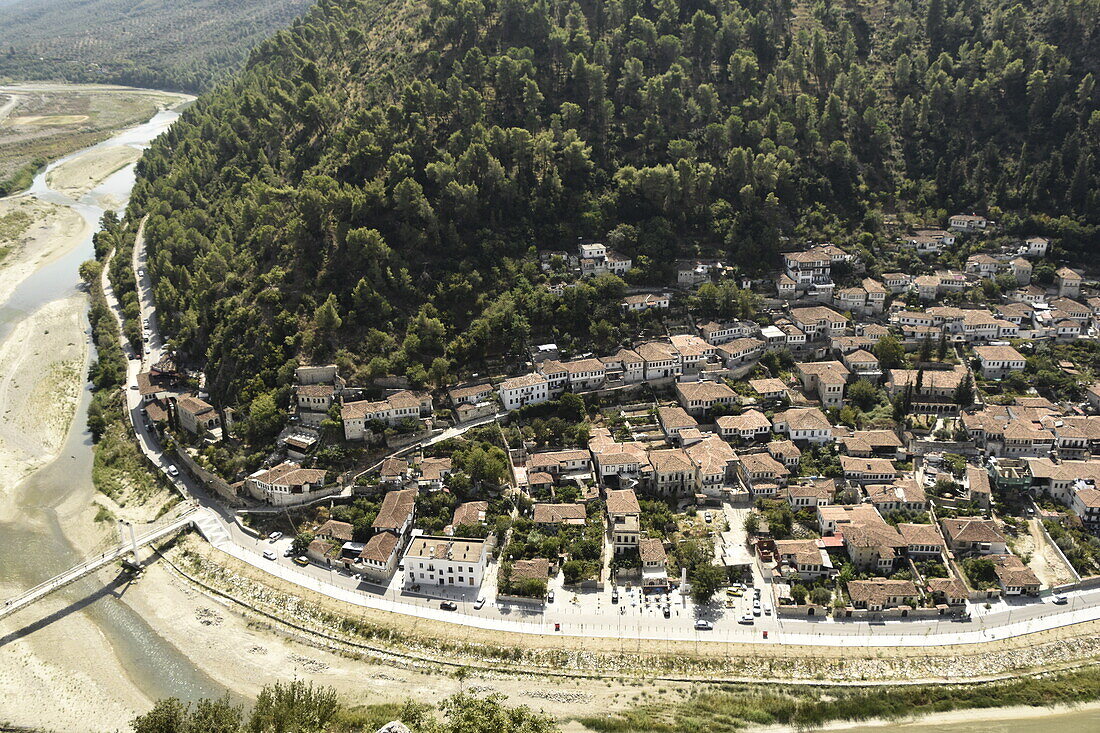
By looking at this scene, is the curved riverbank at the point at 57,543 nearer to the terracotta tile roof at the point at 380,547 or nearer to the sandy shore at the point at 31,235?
the sandy shore at the point at 31,235

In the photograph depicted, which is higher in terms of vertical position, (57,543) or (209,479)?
(209,479)

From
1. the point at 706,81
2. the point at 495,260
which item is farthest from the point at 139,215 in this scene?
the point at 706,81

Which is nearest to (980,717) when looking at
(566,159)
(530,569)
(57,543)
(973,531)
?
(973,531)

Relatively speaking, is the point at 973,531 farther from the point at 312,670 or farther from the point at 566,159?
the point at 566,159

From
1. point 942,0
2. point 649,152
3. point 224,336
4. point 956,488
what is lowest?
point 956,488

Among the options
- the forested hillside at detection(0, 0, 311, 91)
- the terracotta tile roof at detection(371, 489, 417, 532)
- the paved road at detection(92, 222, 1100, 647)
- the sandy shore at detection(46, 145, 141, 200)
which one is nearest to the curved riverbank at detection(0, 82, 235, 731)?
the paved road at detection(92, 222, 1100, 647)

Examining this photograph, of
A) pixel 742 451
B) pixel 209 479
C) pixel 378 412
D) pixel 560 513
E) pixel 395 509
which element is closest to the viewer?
pixel 560 513

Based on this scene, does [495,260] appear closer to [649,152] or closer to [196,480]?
[649,152]

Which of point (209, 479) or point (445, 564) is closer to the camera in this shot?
point (445, 564)
